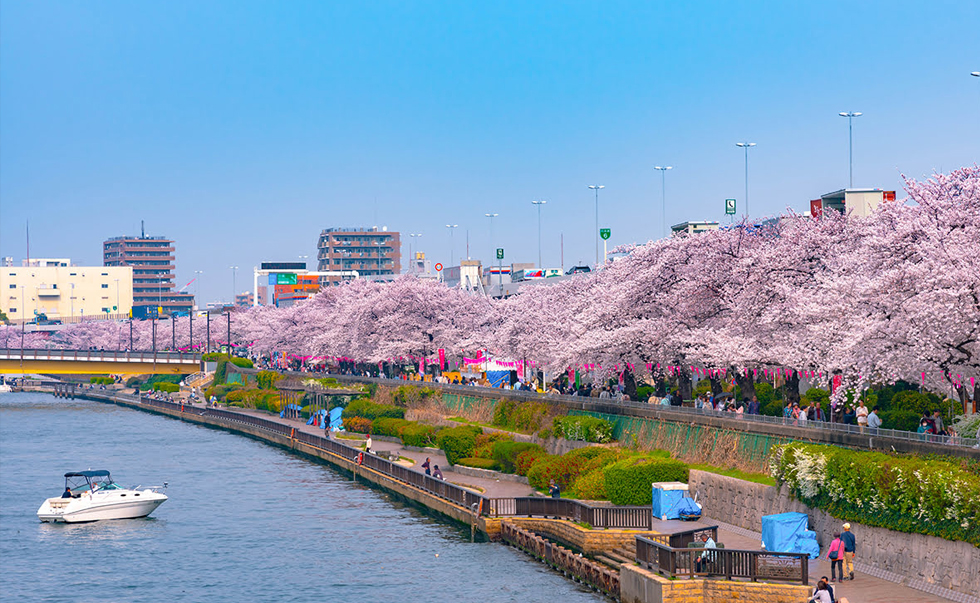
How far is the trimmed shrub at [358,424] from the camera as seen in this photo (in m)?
99.7

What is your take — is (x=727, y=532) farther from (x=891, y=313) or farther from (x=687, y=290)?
(x=687, y=290)

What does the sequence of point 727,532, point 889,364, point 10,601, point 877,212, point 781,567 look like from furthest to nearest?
point 877,212 < point 10,601 < point 727,532 < point 889,364 < point 781,567

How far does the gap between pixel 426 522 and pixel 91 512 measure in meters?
22.0

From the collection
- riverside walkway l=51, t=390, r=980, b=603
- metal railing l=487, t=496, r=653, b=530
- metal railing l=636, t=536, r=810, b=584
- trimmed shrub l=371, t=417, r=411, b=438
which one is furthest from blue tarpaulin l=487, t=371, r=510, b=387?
metal railing l=636, t=536, r=810, b=584

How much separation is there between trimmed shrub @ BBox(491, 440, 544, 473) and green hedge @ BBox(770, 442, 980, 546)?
24.5 m

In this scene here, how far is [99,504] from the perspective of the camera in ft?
226

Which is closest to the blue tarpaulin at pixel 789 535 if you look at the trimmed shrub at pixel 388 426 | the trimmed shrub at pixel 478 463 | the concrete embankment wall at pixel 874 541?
the concrete embankment wall at pixel 874 541

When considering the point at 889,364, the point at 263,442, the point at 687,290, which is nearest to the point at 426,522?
the point at 687,290

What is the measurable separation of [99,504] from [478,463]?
23898mm

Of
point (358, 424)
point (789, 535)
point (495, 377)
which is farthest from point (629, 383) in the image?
point (358, 424)

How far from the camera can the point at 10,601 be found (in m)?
47.6

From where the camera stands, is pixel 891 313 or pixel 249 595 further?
pixel 249 595

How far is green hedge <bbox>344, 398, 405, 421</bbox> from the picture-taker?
324 feet

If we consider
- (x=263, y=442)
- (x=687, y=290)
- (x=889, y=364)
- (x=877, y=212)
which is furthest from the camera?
(x=263, y=442)
